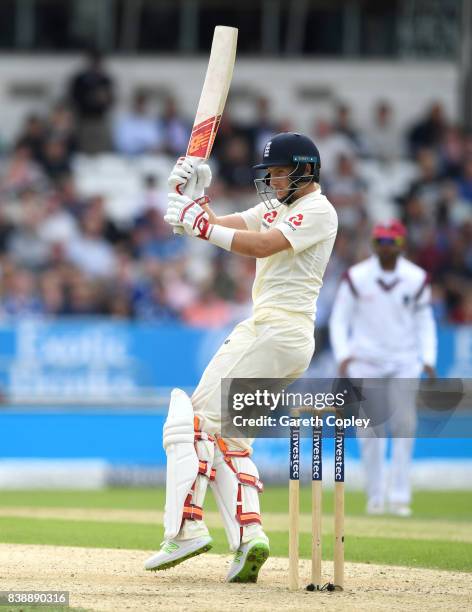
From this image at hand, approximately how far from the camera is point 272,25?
822 inches

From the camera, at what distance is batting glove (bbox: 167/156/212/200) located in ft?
21.9

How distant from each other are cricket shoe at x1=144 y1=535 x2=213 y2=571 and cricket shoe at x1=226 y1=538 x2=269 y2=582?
205 mm

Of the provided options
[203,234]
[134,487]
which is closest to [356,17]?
[134,487]

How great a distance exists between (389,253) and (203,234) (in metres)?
4.55

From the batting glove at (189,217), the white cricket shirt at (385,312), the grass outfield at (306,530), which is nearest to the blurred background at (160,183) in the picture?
the grass outfield at (306,530)

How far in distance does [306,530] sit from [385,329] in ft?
6.60

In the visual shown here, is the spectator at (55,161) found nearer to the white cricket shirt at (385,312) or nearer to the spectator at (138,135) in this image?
the spectator at (138,135)

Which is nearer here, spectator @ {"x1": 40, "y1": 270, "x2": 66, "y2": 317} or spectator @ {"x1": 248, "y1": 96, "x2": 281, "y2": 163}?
spectator @ {"x1": 40, "y1": 270, "x2": 66, "y2": 317}

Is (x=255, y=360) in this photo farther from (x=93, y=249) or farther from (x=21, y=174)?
(x=21, y=174)

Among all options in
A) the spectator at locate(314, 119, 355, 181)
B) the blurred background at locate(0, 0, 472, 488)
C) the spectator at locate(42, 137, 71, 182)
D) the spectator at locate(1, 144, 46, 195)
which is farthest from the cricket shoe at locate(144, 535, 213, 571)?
the spectator at locate(314, 119, 355, 181)

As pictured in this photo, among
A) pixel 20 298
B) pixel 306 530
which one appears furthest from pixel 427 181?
pixel 306 530

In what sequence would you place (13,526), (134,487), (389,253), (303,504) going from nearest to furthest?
(13,526), (389,253), (303,504), (134,487)

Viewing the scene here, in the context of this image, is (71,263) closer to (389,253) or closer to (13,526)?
(389,253)

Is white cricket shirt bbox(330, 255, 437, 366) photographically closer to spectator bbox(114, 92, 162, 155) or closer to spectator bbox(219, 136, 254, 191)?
spectator bbox(219, 136, 254, 191)
